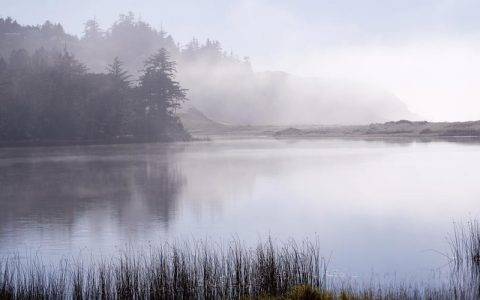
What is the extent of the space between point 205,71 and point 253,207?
521 feet

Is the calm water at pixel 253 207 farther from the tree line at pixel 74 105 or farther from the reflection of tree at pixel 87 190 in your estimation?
the tree line at pixel 74 105

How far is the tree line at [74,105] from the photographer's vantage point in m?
72.9

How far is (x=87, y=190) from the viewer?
103 feet

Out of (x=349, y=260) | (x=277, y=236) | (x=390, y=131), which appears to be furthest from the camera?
(x=390, y=131)

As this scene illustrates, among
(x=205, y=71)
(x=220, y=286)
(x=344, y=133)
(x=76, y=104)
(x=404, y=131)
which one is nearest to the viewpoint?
(x=220, y=286)

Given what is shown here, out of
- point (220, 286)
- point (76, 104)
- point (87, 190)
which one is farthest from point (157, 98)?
point (220, 286)

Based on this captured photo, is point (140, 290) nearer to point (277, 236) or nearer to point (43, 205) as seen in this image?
point (277, 236)

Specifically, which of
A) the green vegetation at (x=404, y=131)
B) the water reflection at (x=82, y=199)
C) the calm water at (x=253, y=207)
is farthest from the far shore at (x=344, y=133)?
the calm water at (x=253, y=207)

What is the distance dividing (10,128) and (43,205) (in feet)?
165

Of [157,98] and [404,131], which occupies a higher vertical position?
[157,98]

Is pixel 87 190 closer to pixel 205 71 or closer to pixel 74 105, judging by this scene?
pixel 74 105

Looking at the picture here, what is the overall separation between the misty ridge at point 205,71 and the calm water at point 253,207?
99684mm

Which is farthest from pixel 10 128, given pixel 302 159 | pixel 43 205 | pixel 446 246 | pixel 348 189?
pixel 446 246

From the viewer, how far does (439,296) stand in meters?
11.0
